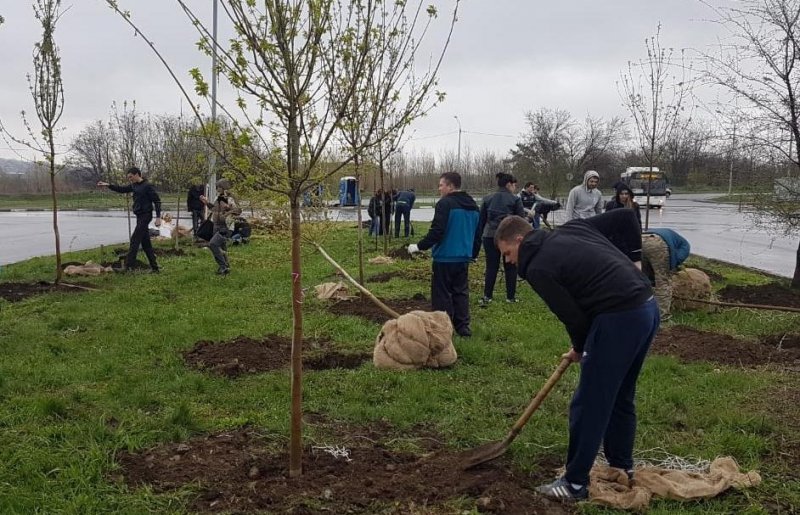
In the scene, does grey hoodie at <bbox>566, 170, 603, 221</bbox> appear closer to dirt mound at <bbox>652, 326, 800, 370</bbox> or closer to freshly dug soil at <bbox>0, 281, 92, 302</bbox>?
dirt mound at <bbox>652, 326, 800, 370</bbox>

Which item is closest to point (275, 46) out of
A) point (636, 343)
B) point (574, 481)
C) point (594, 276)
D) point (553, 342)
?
point (594, 276)

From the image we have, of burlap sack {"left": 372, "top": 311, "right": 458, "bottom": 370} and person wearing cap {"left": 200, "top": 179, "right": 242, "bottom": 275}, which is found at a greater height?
person wearing cap {"left": 200, "top": 179, "right": 242, "bottom": 275}

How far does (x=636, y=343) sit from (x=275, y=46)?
7.95ft

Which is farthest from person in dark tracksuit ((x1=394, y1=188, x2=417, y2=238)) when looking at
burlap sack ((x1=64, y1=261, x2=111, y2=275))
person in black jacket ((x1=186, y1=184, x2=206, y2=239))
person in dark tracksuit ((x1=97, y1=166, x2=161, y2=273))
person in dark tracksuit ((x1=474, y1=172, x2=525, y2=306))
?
person in dark tracksuit ((x1=474, y1=172, x2=525, y2=306))

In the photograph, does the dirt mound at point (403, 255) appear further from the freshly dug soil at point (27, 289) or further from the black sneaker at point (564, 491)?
the black sneaker at point (564, 491)

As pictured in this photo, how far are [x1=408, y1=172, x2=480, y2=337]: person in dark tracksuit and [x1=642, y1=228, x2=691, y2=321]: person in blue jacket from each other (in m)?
2.44

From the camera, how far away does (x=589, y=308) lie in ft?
11.0

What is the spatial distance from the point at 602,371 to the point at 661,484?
0.90 meters

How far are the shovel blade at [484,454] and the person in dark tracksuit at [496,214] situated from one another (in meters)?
4.82

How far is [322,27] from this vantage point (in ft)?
10.6

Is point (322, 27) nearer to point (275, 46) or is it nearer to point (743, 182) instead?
point (275, 46)

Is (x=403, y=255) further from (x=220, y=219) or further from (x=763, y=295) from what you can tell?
(x=763, y=295)

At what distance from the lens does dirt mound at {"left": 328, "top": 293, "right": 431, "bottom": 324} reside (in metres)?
8.06

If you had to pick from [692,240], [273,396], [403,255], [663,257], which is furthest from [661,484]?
[692,240]
